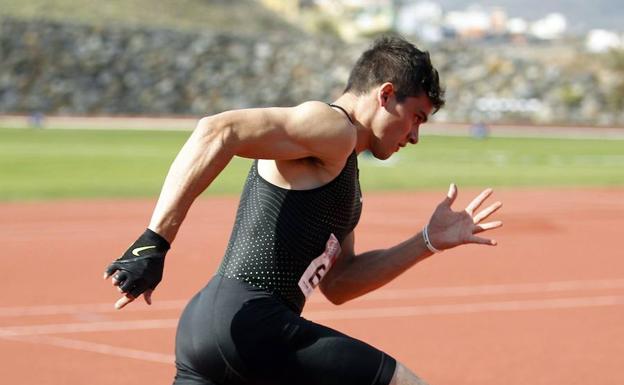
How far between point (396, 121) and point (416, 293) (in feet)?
23.1

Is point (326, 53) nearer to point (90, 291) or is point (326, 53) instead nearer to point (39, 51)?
point (39, 51)

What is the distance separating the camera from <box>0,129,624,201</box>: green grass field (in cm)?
2516

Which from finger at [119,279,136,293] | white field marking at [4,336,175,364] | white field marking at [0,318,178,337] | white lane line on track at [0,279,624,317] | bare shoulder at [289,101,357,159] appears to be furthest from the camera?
white lane line on track at [0,279,624,317]

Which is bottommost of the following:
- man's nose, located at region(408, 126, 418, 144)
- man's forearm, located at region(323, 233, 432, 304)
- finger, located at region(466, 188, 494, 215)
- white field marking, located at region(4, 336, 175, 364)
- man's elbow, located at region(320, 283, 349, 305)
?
white field marking, located at region(4, 336, 175, 364)

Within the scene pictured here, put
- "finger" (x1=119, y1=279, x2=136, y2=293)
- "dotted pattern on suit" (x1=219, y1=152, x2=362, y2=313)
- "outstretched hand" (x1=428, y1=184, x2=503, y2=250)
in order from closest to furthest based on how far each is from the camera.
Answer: "finger" (x1=119, y1=279, x2=136, y2=293) < "dotted pattern on suit" (x1=219, y1=152, x2=362, y2=313) < "outstretched hand" (x1=428, y1=184, x2=503, y2=250)

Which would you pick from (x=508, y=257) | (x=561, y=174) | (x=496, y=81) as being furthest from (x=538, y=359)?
(x=496, y=81)

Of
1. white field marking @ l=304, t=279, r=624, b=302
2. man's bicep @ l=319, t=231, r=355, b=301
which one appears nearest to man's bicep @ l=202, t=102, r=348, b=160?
man's bicep @ l=319, t=231, r=355, b=301

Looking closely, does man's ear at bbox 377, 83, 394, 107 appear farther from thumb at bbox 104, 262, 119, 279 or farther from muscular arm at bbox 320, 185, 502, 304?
thumb at bbox 104, 262, 119, 279

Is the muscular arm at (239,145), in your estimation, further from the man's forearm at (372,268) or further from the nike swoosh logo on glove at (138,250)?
the man's forearm at (372,268)

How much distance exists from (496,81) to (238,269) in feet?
216

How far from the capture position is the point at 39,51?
6850 centimetres

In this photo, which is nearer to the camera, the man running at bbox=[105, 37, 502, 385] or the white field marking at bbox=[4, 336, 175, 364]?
the man running at bbox=[105, 37, 502, 385]

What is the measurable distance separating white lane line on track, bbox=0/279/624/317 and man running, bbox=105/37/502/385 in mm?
6135

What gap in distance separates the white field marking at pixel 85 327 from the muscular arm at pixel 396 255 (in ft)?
15.3
